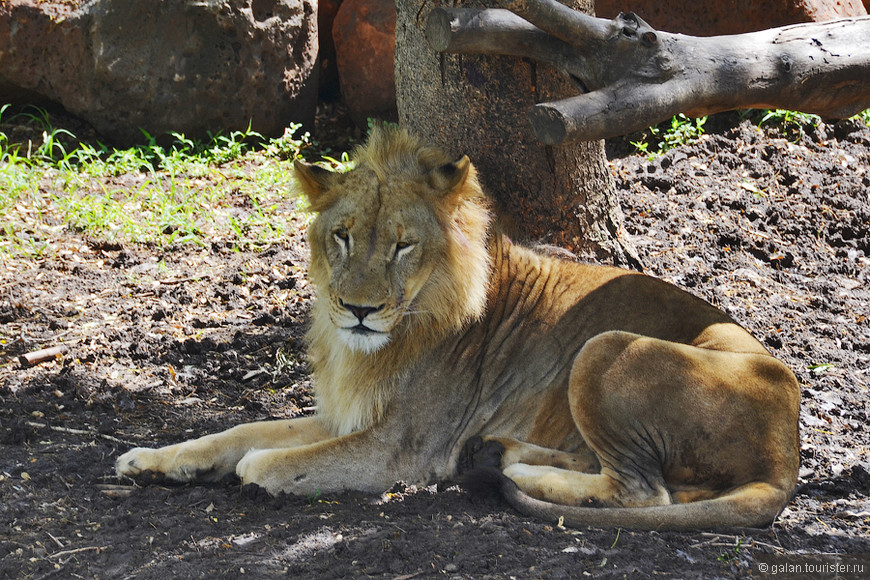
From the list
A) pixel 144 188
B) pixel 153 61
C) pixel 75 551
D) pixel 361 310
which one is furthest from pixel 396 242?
pixel 153 61

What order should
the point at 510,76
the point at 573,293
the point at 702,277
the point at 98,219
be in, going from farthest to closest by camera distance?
the point at 98,219, the point at 702,277, the point at 510,76, the point at 573,293

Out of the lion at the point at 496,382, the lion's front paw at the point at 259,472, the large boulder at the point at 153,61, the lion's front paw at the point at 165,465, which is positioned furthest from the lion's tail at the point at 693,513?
the large boulder at the point at 153,61

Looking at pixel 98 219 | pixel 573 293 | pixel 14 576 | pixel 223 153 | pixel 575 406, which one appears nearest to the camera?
pixel 14 576

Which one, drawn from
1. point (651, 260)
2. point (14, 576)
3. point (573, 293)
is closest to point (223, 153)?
point (651, 260)

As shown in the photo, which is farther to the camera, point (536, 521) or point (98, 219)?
point (98, 219)

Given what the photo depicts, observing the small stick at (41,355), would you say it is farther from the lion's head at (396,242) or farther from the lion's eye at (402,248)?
the lion's eye at (402,248)

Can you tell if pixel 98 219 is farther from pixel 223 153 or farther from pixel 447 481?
pixel 447 481

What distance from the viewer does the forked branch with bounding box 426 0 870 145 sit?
395 cm

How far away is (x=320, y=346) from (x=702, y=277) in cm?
282

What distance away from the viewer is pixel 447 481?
422cm

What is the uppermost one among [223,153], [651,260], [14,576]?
[223,153]

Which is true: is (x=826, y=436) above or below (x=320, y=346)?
below

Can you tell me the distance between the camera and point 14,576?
10.6ft

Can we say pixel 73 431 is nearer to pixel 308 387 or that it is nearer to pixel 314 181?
pixel 308 387
